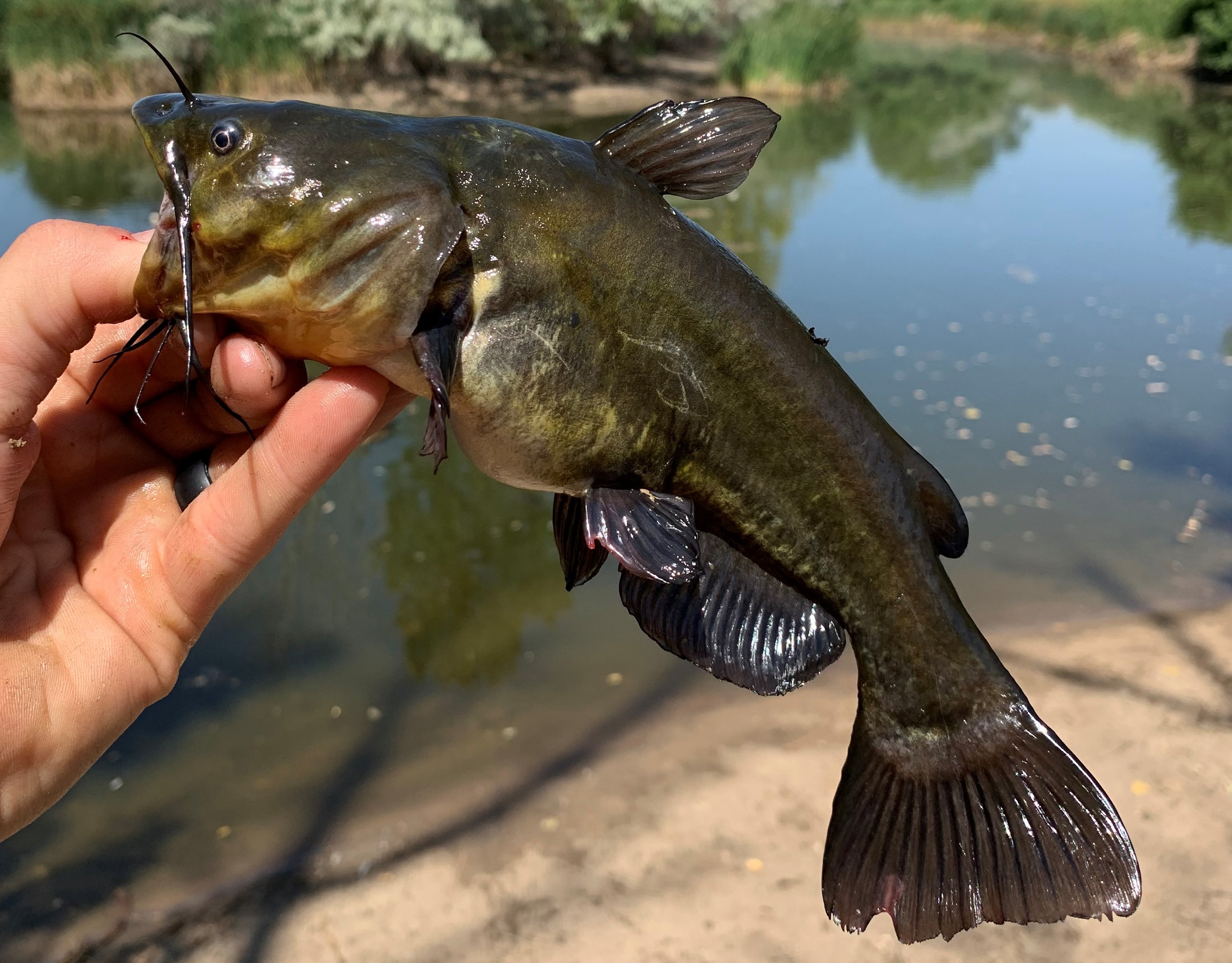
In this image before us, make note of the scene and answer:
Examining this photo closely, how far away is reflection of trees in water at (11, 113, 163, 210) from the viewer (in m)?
15.6

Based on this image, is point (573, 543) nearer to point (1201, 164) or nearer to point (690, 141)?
point (690, 141)

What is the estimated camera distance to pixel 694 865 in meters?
4.75

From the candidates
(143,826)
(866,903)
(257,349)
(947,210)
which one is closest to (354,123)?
(257,349)

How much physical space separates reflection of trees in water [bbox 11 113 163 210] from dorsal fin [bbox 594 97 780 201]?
50.2 feet

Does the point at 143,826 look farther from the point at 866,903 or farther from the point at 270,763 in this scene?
the point at 866,903

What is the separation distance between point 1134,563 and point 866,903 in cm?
636

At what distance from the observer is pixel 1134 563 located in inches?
290

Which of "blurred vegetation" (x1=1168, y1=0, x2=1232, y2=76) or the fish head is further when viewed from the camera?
"blurred vegetation" (x1=1168, y1=0, x2=1232, y2=76)

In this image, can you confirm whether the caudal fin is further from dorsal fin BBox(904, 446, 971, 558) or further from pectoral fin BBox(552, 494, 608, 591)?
pectoral fin BBox(552, 494, 608, 591)

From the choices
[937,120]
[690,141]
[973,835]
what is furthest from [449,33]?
[973,835]

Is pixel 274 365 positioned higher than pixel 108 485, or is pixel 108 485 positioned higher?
pixel 274 365

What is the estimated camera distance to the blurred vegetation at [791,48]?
26891mm

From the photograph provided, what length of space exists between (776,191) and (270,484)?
55.6 feet

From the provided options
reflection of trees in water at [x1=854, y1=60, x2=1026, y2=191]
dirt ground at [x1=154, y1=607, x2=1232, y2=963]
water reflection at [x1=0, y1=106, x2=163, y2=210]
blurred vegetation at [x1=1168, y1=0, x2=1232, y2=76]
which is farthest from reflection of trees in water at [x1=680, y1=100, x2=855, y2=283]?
blurred vegetation at [x1=1168, y1=0, x2=1232, y2=76]
